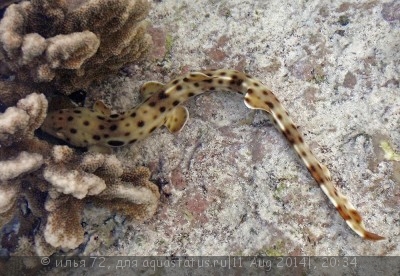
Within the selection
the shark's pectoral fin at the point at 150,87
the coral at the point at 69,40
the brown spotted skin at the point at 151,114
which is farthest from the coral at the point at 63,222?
the shark's pectoral fin at the point at 150,87

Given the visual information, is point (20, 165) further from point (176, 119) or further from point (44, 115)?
point (176, 119)

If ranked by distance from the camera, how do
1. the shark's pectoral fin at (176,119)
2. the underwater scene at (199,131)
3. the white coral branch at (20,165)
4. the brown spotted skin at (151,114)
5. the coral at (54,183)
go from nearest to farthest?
the white coral branch at (20,165)
the coral at (54,183)
the underwater scene at (199,131)
the brown spotted skin at (151,114)
the shark's pectoral fin at (176,119)

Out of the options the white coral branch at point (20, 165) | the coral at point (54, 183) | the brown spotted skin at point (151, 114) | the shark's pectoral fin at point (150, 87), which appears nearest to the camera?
the white coral branch at point (20, 165)

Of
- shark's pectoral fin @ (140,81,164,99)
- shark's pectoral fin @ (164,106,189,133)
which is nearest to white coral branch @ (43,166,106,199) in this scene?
shark's pectoral fin @ (164,106,189,133)

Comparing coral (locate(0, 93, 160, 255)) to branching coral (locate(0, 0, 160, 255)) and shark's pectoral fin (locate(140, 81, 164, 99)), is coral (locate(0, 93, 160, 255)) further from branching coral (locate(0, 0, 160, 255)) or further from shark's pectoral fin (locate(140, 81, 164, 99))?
shark's pectoral fin (locate(140, 81, 164, 99))

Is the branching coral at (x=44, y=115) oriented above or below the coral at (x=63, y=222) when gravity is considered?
above

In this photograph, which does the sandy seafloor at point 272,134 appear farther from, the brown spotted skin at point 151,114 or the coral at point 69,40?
the coral at point 69,40

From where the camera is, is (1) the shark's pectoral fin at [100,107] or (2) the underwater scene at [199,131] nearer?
(2) the underwater scene at [199,131]
